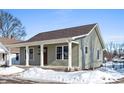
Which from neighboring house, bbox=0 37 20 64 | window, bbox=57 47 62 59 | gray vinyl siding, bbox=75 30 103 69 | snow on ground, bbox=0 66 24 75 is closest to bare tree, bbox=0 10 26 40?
neighboring house, bbox=0 37 20 64

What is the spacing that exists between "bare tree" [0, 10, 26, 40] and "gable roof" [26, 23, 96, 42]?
30cm

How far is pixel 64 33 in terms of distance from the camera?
673cm

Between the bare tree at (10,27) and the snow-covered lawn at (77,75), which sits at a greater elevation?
the bare tree at (10,27)

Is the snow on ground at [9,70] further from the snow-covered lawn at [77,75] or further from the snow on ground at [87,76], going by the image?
the snow on ground at [87,76]

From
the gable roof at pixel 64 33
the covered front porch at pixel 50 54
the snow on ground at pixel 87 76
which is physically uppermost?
the gable roof at pixel 64 33

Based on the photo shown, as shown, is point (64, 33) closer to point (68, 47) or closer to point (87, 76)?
point (68, 47)

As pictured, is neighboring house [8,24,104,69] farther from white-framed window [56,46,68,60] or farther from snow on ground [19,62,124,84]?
snow on ground [19,62,124,84]

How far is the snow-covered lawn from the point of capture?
21.5 feet

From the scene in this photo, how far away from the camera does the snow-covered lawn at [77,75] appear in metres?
6.55

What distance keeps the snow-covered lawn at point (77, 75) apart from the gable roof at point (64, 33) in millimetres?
752

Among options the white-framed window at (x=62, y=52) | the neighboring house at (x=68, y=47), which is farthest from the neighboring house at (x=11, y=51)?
the white-framed window at (x=62, y=52)

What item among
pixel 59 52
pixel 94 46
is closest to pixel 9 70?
pixel 59 52

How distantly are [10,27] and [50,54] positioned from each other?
1.20 m
